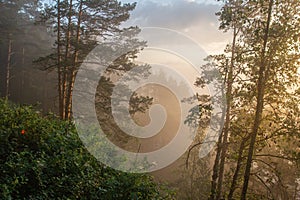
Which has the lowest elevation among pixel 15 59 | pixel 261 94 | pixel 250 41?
pixel 261 94

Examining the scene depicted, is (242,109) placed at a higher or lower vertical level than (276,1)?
lower

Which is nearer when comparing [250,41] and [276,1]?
[276,1]

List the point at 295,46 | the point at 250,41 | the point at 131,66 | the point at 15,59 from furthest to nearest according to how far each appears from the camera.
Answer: the point at 15,59 < the point at 131,66 < the point at 250,41 < the point at 295,46

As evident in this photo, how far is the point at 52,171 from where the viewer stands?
683cm

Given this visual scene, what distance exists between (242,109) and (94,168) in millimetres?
5010

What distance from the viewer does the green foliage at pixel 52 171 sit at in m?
6.27

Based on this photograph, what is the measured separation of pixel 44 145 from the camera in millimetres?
7762

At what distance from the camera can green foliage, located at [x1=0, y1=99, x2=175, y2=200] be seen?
6.27m

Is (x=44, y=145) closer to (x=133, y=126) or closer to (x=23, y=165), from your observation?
(x=23, y=165)

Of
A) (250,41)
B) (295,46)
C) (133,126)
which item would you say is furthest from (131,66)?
(295,46)

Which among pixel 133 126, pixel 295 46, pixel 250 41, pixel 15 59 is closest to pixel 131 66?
pixel 133 126

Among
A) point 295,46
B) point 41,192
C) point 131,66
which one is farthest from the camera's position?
point 131,66

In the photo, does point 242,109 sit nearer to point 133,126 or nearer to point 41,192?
point 41,192

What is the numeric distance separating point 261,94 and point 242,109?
1.70m
